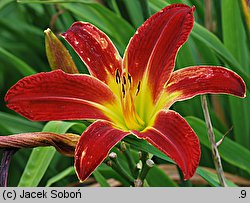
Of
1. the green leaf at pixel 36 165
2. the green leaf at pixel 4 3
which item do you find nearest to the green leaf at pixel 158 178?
the green leaf at pixel 36 165

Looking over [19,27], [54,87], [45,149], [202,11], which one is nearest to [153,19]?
[54,87]

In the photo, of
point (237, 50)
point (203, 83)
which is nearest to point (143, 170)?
point (203, 83)

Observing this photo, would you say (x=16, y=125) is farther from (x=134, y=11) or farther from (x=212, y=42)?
(x=212, y=42)

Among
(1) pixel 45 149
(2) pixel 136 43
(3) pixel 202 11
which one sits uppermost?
(2) pixel 136 43

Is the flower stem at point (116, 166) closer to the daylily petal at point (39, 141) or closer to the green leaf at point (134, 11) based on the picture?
the daylily petal at point (39, 141)

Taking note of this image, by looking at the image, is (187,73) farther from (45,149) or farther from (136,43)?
(45,149)

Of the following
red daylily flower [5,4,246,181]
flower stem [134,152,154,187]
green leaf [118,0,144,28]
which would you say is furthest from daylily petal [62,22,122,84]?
green leaf [118,0,144,28]
